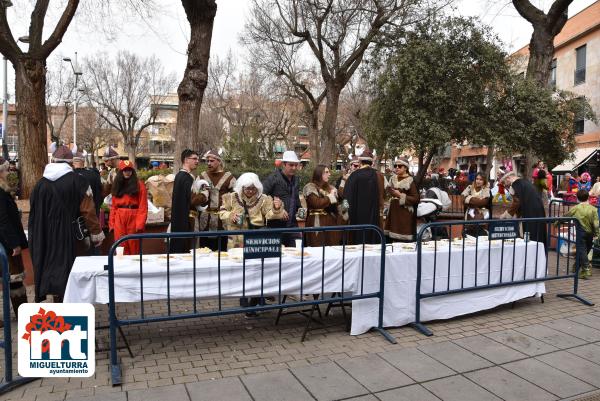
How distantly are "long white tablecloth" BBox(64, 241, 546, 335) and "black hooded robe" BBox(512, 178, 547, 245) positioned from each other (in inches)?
44.5

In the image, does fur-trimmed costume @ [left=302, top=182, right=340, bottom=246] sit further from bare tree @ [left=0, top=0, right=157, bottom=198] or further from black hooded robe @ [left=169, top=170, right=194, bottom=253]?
bare tree @ [left=0, top=0, right=157, bottom=198]

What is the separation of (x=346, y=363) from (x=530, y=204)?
179 inches

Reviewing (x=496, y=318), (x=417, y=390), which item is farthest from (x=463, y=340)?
(x=417, y=390)

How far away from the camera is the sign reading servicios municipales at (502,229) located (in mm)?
5738

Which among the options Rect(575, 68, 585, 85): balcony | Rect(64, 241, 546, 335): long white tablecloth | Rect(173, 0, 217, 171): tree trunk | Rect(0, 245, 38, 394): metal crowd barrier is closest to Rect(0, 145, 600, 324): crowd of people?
Rect(64, 241, 546, 335): long white tablecloth

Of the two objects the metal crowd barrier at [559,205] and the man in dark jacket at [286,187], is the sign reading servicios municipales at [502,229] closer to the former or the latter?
the man in dark jacket at [286,187]

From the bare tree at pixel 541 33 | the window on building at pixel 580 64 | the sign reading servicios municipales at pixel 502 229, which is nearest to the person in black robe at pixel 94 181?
the sign reading servicios municipales at pixel 502 229

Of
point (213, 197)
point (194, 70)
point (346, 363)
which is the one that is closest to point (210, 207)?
point (213, 197)

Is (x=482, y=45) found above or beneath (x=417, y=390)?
above

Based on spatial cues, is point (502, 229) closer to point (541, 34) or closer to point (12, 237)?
point (12, 237)

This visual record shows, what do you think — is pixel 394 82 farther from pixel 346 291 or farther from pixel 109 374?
pixel 109 374

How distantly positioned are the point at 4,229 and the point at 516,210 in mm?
7129

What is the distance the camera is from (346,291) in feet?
16.7

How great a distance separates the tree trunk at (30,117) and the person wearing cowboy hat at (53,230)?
741 cm
